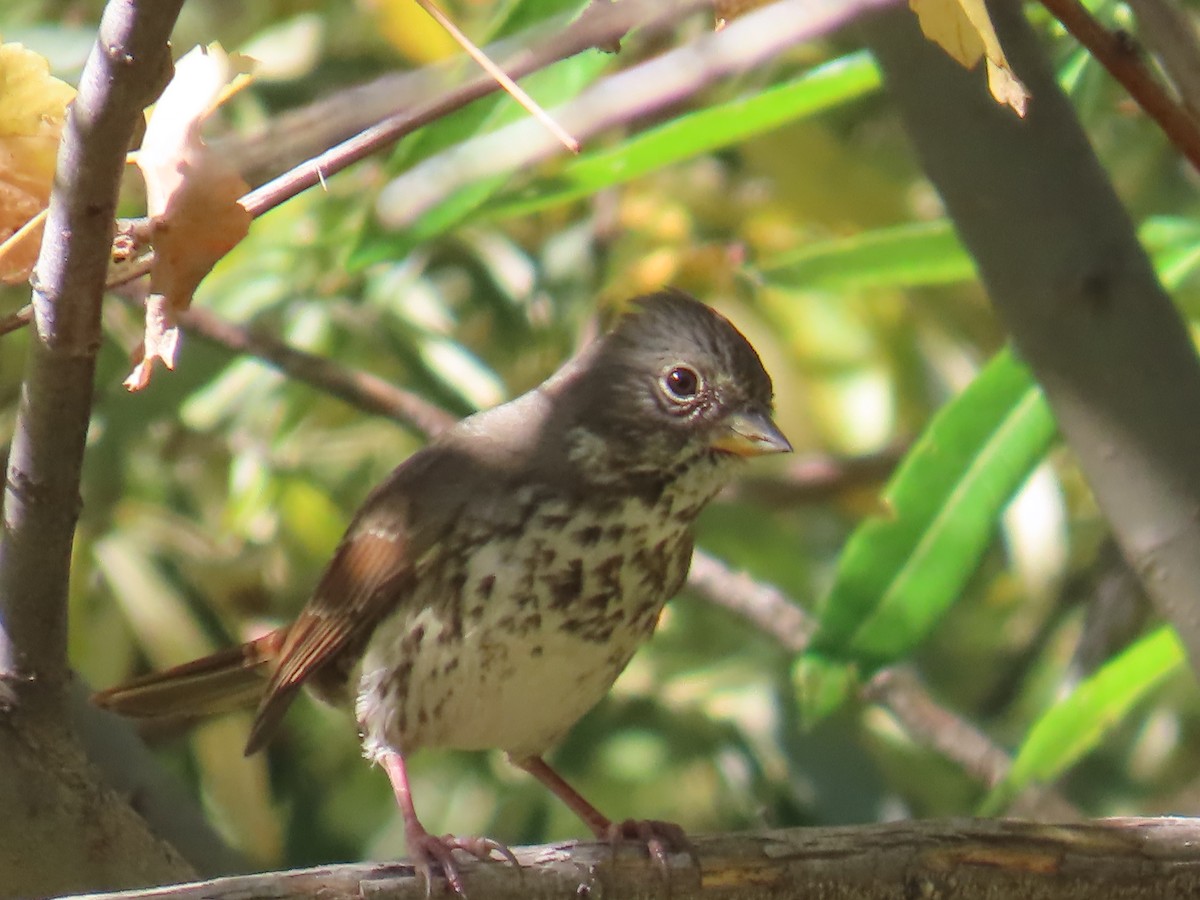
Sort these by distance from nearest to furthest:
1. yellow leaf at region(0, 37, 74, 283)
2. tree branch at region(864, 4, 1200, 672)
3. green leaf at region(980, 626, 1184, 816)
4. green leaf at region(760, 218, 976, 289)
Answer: yellow leaf at region(0, 37, 74, 283), tree branch at region(864, 4, 1200, 672), green leaf at region(980, 626, 1184, 816), green leaf at region(760, 218, 976, 289)

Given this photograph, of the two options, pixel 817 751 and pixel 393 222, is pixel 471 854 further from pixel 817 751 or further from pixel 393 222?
pixel 817 751

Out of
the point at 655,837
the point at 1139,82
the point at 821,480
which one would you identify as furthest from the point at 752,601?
the point at 1139,82

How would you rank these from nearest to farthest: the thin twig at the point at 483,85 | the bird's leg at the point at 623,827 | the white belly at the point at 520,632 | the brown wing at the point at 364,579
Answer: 1. the thin twig at the point at 483,85
2. the bird's leg at the point at 623,827
3. the white belly at the point at 520,632
4. the brown wing at the point at 364,579

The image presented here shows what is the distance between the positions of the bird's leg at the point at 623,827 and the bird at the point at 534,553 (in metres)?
0.02

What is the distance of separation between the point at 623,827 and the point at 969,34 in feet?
5.44

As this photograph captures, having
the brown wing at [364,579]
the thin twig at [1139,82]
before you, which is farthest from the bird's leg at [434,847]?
the thin twig at [1139,82]

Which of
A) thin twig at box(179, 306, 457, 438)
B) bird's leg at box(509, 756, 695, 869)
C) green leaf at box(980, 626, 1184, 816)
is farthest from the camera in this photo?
thin twig at box(179, 306, 457, 438)

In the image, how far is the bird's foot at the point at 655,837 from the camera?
273 cm

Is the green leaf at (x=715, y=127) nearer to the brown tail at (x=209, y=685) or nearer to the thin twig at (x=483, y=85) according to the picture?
the brown tail at (x=209, y=685)

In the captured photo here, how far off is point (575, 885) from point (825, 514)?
325 centimetres

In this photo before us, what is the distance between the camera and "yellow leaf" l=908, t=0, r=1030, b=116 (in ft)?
6.15

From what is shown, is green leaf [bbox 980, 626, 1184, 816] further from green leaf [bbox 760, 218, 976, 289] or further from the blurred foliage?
green leaf [bbox 760, 218, 976, 289]

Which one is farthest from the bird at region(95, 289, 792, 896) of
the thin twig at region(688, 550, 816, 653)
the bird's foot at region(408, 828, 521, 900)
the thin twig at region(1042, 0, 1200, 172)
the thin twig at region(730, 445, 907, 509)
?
the thin twig at region(730, 445, 907, 509)

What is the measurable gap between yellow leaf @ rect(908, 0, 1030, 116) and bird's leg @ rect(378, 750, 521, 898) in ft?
4.13
